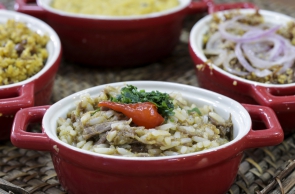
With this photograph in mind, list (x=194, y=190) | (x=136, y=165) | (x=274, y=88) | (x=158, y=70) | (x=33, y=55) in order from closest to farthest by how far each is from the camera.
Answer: (x=136, y=165)
(x=194, y=190)
(x=274, y=88)
(x=33, y=55)
(x=158, y=70)

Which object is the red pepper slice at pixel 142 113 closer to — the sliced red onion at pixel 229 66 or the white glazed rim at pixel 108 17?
the sliced red onion at pixel 229 66

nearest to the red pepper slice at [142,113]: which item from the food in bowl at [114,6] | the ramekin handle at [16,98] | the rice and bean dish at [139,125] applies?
the rice and bean dish at [139,125]

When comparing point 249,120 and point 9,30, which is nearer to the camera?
point 249,120

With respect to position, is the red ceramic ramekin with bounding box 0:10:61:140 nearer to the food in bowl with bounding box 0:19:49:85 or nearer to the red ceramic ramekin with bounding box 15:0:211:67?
the food in bowl with bounding box 0:19:49:85

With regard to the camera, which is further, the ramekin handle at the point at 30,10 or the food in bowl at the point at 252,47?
the ramekin handle at the point at 30,10

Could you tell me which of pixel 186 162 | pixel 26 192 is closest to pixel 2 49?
pixel 26 192

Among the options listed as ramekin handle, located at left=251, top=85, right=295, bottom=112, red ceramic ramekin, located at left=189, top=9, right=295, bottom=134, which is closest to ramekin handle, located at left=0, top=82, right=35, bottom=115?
red ceramic ramekin, located at left=189, top=9, right=295, bottom=134

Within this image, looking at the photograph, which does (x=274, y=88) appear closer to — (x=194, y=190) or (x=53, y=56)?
(x=194, y=190)
